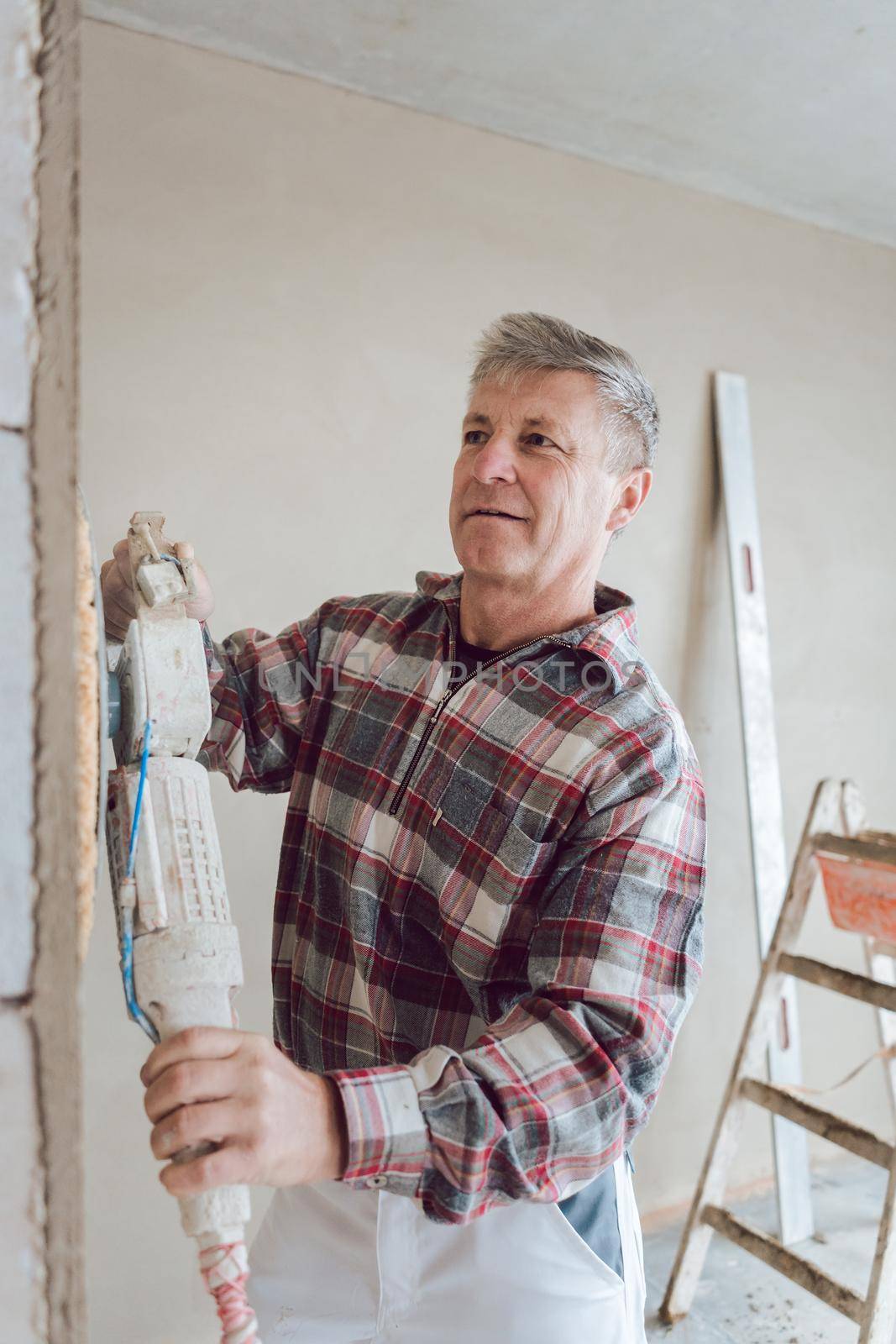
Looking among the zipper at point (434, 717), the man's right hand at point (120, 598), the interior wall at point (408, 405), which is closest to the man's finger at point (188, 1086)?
the man's right hand at point (120, 598)

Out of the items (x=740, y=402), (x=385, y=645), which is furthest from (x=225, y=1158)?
(x=740, y=402)

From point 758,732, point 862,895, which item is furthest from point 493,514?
point 758,732

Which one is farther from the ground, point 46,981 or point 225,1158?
point 46,981

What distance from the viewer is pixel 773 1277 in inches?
92.1

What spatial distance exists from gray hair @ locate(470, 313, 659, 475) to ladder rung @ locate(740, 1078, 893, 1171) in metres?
1.36

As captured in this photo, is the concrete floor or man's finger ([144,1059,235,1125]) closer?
man's finger ([144,1059,235,1125])

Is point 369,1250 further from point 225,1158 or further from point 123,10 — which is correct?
point 123,10

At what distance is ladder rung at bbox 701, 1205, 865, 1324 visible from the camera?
6.05 ft

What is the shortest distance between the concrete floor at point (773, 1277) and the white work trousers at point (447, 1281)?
1136 mm

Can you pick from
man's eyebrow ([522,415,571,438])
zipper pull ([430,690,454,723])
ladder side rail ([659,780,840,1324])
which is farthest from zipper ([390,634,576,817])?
ladder side rail ([659,780,840,1324])

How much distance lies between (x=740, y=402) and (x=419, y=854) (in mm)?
1706

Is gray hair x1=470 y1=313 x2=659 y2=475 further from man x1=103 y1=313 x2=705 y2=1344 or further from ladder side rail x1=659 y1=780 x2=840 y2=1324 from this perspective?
ladder side rail x1=659 y1=780 x2=840 y2=1324

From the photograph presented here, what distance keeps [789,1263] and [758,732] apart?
3.72ft

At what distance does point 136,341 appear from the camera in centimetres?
182
